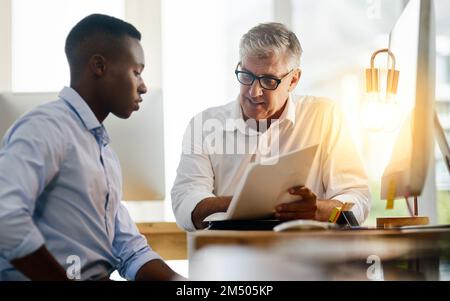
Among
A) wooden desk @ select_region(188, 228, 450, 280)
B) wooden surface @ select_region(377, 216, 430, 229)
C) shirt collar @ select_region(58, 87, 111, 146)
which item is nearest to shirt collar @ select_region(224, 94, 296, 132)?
wooden surface @ select_region(377, 216, 430, 229)

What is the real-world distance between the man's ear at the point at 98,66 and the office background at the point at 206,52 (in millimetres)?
434

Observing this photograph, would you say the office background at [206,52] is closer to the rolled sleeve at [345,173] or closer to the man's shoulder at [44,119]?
the rolled sleeve at [345,173]

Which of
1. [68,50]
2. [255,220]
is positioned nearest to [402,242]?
[255,220]

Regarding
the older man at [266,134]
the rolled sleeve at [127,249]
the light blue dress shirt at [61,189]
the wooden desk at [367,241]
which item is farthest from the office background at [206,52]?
the wooden desk at [367,241]

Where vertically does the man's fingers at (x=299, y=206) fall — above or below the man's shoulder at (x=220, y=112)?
below

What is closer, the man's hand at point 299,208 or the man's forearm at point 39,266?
the man's forearm at point 39,266

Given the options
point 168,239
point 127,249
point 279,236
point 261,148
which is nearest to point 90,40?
point 127,249

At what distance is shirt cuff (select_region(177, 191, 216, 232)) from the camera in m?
1.40

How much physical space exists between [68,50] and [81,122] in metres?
0.15

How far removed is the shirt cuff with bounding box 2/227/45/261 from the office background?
658 millimetres

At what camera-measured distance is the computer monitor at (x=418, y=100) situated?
2.86ft

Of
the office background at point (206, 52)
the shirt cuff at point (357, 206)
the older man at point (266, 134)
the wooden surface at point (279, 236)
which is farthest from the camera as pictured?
the office background at point (206, 52)

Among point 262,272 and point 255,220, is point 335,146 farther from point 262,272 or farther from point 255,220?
point 262,272

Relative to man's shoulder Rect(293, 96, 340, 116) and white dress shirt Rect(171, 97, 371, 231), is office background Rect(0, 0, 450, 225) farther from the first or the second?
man's shoulder Rect(293, 96, 340, 116)
